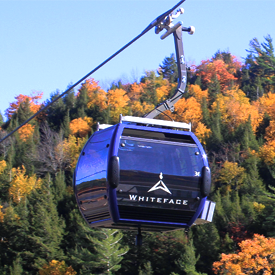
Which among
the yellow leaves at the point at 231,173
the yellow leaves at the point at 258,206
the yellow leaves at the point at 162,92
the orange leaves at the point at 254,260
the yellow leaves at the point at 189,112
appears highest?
the yellow leaves at the point at 162,92

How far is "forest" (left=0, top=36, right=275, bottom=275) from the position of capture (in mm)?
63344

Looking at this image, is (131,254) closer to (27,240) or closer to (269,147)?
(27,240)

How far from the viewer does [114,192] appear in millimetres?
10461

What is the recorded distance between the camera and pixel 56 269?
213ft

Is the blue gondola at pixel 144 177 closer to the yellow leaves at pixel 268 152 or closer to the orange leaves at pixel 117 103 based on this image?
the yellow leaves at pixel 268 152

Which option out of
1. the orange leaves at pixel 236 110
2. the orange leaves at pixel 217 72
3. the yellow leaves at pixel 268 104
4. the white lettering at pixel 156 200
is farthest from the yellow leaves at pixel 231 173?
the white lettering at pixel 156 200

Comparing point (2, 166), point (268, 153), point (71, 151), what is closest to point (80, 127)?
point (71, 151)

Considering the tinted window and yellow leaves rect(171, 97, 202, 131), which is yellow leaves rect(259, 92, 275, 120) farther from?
the tinted window

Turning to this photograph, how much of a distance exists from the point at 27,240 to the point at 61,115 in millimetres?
49503

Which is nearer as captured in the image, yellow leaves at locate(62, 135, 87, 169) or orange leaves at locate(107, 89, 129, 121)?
yellow leaves at locate(62, 135, 87, 169)

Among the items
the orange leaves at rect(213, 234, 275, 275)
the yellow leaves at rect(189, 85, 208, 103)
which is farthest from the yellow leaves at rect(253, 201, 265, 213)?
the yellow leaves at rect(189, 85, 208, 103)

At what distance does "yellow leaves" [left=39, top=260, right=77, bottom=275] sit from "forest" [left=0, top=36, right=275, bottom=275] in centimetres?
12

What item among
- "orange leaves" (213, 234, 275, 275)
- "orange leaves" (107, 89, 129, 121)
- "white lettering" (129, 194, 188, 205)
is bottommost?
"white lettering" (129, 194, 188, 205)

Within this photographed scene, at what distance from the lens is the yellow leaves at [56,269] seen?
64625mm
